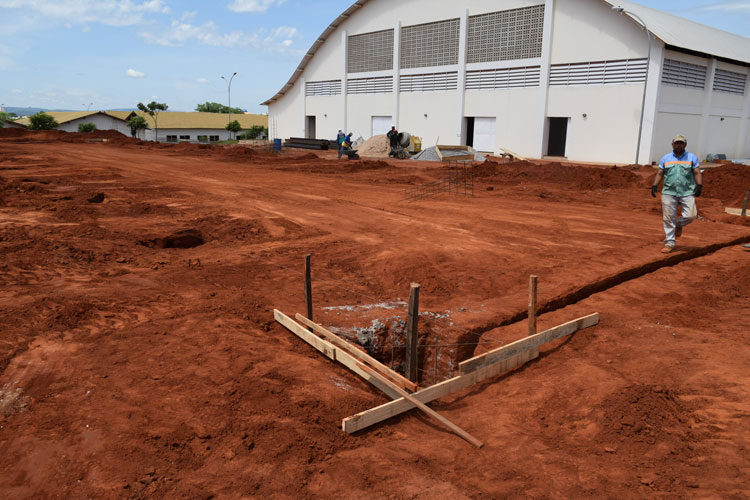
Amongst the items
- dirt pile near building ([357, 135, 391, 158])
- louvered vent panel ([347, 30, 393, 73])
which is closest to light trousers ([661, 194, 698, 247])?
dirt pile near building ([357, 135, 391, 158])

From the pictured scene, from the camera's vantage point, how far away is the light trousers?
1030 cm

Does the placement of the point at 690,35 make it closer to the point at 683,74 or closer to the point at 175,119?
the point at 683,74

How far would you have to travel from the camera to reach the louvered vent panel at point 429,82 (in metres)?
35.7

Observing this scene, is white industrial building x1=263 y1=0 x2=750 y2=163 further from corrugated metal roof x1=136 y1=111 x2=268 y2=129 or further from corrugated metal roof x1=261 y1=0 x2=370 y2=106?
corrugated metal roof x1=136 y1=111 x2=268 y2=129

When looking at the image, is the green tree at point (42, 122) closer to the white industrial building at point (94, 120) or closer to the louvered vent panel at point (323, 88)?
the white industrial building at point (94, 120)

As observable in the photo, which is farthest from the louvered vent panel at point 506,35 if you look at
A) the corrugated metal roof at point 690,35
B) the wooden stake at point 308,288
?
the wooden stake at point 308,288

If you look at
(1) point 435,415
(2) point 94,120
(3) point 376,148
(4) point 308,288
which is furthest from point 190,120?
(1) point 435,415

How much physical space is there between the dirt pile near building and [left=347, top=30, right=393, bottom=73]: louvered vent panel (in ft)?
22.2

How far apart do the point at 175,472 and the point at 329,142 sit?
127ft

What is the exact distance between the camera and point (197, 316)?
23.9 feet

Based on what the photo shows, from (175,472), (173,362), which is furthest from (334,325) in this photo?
(175,472)

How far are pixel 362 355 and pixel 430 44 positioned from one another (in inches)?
1325

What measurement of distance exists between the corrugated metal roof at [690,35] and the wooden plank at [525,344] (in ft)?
74.8

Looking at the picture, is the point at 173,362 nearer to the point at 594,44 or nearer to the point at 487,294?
the point at 487,294
